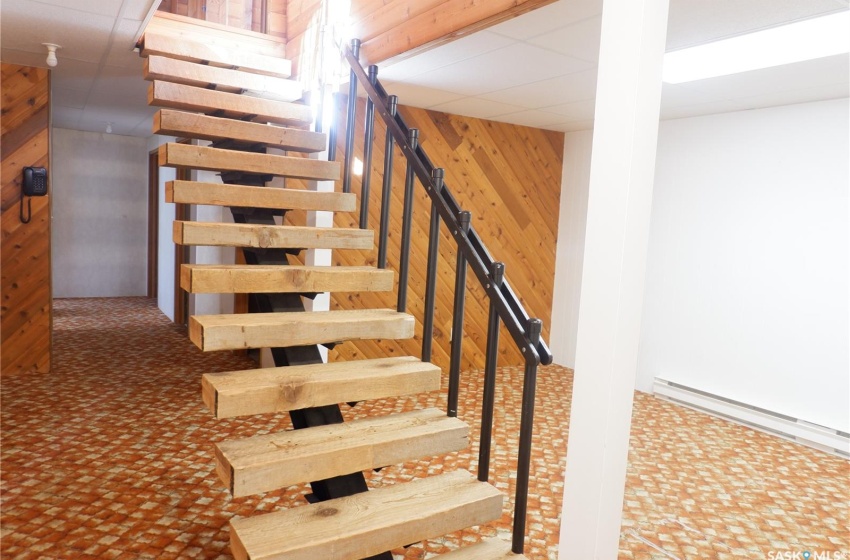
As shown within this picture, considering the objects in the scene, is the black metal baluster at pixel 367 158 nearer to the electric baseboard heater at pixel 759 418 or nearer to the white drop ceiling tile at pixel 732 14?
the white drop ceiling tile at pixel 732 14

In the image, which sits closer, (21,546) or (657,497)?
(21,546)

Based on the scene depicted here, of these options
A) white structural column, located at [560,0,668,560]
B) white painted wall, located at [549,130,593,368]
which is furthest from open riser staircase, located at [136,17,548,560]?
white painted wall, located at [549,130,593,368]

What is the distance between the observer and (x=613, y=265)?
1766 millimetres

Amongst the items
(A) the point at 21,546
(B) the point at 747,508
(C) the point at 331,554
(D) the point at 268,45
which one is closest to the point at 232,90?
(D) the point at 268,45

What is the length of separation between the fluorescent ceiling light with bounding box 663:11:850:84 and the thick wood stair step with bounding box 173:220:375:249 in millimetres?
2098

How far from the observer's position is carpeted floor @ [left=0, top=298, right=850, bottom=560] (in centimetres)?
251

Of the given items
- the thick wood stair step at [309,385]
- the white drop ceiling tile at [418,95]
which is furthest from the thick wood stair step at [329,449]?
the white drop ceiling tile at [418,95]

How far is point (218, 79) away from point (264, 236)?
159 centimetres

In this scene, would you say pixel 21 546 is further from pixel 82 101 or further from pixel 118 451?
pixel 82 101

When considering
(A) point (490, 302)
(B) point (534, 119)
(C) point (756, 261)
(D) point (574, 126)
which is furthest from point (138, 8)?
(C) point (756, 261)

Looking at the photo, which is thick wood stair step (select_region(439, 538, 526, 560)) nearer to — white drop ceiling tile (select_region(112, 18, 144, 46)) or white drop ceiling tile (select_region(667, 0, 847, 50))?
white drop ceiling tile (select_region(667, 0, 847, 50))

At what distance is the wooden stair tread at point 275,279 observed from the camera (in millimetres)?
2305

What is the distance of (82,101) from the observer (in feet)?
19.8

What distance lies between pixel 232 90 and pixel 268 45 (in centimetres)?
77
